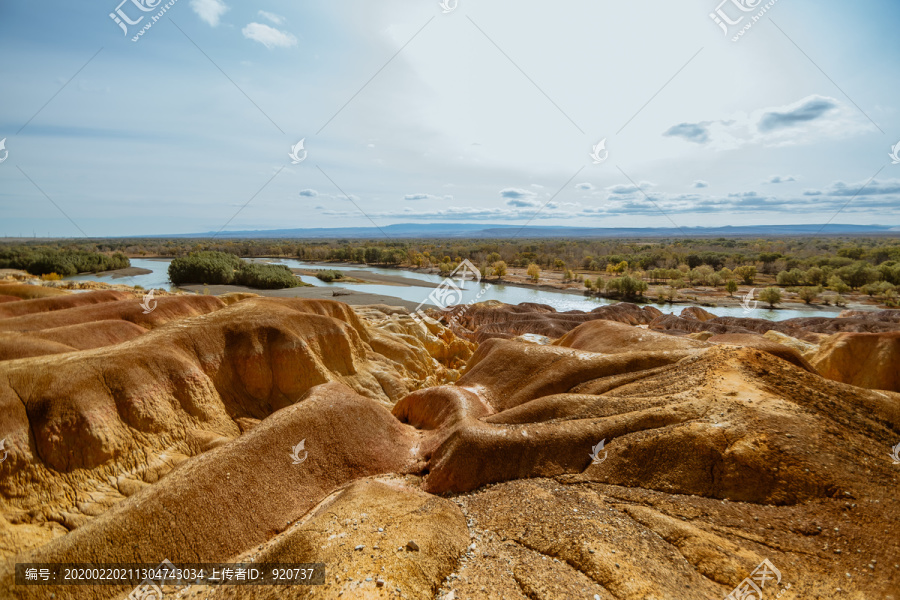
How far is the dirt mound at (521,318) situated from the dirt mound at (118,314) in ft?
72.9

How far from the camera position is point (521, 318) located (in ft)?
143

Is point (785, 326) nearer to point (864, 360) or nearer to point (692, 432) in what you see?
point (864, 360)

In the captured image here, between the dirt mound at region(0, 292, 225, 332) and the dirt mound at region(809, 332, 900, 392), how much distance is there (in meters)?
37.8

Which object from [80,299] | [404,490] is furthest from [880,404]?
[80,299]

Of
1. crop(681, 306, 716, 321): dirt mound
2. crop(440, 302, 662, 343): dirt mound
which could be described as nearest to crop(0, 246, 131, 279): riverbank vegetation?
crop(440, 302, 662, 343): dirt mound

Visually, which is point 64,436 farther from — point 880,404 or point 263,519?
point 880,404

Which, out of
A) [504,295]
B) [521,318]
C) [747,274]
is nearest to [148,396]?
[521,318]

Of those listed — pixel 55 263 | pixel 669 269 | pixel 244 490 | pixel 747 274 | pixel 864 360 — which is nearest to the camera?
pixel 244 490

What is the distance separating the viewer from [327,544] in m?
7.54

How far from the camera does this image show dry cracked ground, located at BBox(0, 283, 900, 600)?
725 cm

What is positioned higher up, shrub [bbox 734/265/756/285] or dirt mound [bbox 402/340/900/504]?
dirt mound [bbox 402/340/900/504]

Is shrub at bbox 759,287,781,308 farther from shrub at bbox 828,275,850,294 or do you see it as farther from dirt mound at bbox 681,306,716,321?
dirt mound at bbox 681,306,716,321

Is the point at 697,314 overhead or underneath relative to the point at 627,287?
underneath

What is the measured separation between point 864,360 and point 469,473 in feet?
84.7
